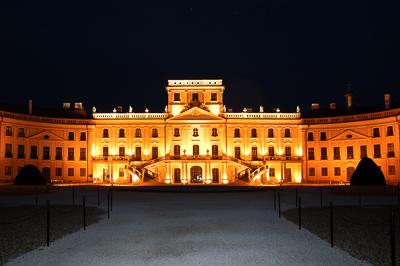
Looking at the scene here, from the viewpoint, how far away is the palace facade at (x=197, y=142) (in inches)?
2771

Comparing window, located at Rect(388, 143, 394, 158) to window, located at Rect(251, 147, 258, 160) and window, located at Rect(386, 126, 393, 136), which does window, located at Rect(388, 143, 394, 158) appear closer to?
window, located at Rect(386, 126, 393, 136)

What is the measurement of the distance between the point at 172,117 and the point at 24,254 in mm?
60176

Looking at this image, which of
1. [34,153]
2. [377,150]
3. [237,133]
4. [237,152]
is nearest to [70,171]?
[34,153]

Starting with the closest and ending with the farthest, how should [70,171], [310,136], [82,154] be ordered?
[70,171]
[82,154]
[310,136]

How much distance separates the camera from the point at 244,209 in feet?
87.0

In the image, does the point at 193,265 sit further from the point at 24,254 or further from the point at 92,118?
the point at 92,118

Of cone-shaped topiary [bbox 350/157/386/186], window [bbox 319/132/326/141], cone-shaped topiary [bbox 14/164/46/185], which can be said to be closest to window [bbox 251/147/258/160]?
window [bbox 319/132/326/141]

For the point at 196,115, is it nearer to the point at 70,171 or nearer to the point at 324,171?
the point at 70,171

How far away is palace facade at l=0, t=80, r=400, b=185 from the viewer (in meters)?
70.4

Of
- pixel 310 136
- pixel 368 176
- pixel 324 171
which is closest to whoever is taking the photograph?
pixel 368 176

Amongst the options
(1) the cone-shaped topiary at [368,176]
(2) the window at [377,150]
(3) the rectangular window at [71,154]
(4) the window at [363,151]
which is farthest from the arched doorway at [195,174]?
(1) the cone-shaped topiary at [368,176]

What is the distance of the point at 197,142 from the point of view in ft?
241

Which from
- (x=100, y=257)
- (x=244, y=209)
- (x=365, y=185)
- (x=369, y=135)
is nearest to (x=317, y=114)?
(x=369, y=135)

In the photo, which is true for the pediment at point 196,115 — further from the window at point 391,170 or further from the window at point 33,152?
the window at point 391,170
